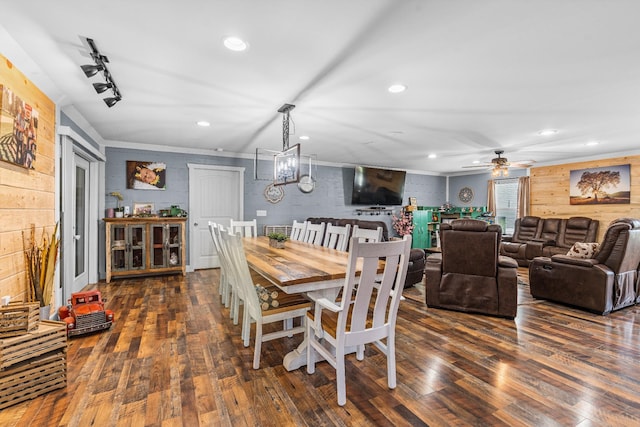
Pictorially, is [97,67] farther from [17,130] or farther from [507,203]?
[507,203]

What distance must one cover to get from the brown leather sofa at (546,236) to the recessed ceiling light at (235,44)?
253 inches

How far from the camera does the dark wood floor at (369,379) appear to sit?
5.91 feet

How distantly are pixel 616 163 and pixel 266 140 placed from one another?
22.1ft

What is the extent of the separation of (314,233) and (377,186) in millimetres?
3861

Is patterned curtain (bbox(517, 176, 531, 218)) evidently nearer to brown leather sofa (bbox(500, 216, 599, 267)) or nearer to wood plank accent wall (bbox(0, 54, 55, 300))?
brown leather sofa (bbox(500, 216, 599, 267))

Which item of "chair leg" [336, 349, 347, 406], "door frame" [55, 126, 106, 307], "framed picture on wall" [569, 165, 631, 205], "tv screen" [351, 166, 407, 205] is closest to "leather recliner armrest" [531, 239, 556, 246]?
"framed picture on wall" [569, 165, 631, 205]

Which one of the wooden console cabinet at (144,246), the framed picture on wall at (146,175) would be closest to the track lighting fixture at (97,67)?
the wooden console cabinet at (144,246)

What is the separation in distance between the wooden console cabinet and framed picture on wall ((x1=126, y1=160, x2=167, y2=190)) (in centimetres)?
74

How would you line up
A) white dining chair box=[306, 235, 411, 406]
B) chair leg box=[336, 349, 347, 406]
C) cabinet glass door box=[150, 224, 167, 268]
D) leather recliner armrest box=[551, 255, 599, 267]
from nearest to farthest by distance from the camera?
white dining chair box=[306, 235, 411, 406] → chair leg box=[336, 349, 347, 406] → leather recliner armrest box=[551, 255, 599, 267] → cabinet glass door box=[150, 224, 167, 268]

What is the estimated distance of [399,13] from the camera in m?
1.86

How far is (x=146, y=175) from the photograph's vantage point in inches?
220

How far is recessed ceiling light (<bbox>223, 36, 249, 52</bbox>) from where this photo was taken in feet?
7.07

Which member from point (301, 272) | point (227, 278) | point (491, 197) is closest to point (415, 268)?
point (227, 278)

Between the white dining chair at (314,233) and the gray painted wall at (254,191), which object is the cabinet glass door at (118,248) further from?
the white dining chair at (314,233)
